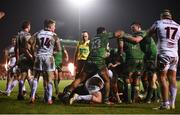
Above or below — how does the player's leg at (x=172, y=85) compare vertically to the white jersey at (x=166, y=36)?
below

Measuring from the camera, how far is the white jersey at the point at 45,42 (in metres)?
12.3

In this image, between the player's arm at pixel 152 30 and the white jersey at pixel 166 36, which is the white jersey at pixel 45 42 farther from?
the white jersey at pixel 166 36

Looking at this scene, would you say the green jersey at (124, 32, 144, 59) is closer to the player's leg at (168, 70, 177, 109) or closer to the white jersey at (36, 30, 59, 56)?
the player's leg at (168, 70, 177, 109)

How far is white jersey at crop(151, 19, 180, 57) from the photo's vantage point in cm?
1102

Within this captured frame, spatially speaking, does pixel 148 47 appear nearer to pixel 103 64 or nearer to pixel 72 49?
pixel 103 64

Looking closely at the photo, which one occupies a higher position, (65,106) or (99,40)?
(99,40)

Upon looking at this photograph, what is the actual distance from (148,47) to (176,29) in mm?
2108

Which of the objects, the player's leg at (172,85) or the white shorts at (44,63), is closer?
the player's leg at (172,85)

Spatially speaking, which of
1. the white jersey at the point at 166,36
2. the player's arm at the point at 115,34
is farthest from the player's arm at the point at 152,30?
the player's arm at the point at 115,34

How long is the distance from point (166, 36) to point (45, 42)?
132 inches

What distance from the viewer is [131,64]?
1303cm

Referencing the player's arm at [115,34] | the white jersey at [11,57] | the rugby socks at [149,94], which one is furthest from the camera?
the white jersey at [11,57]

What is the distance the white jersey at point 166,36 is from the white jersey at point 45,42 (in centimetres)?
293

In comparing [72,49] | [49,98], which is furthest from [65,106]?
[72,49]
